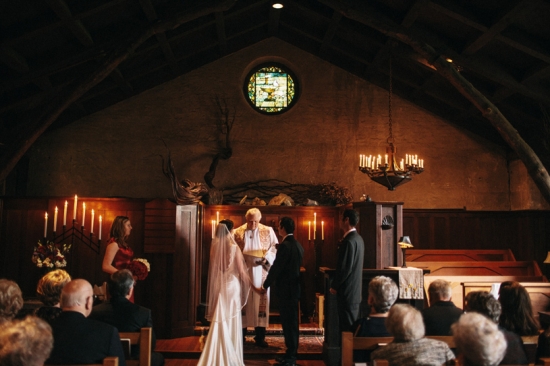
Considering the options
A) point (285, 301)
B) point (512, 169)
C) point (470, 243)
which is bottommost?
point (285, 301)

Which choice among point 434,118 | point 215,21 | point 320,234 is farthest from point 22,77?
point 434,118

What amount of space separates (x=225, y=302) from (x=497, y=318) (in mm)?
3313

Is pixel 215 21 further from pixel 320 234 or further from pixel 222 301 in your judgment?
pixel 222 301

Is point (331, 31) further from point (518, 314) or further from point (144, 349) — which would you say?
point (144, 349)

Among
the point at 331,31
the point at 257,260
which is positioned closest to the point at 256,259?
the point at 257,260

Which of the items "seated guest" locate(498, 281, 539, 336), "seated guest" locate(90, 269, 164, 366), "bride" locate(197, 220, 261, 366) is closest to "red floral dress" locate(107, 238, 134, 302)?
"bride" locate(197, 220, 261, 366)

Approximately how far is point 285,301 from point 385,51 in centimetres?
545

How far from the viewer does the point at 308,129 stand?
11906 millimetres

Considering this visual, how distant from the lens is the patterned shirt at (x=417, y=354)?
10.2 ft

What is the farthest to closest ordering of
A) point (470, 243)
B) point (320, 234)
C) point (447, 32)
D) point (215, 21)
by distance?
point (470, 243) → point (320, 234) → point (215, 21) → point (447, 32)

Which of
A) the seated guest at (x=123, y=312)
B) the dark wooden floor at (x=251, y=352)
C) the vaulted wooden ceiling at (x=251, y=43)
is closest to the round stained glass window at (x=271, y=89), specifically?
the vaulted wooden ceiling at (x=251, y=43)

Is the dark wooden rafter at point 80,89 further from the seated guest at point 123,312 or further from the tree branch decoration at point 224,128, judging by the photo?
the seated guest at point 123,312

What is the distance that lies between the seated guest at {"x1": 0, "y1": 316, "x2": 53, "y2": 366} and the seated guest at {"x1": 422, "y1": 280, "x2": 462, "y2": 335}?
2.82 m

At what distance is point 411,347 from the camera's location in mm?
3143
